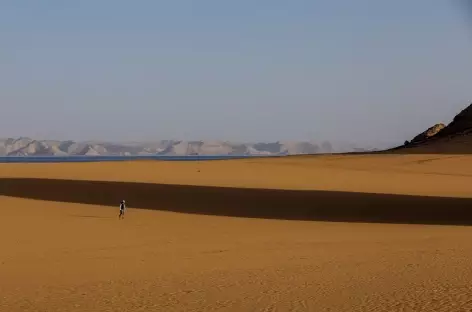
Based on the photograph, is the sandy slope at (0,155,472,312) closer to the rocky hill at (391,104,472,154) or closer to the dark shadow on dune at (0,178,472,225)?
the dark shadow on dune at (0,178,472,225)

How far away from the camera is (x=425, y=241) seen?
16.2 meters

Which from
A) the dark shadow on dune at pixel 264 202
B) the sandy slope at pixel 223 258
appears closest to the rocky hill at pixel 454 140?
the sandy slope at pixel 223 258

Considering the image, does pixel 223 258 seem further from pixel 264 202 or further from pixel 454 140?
pixel 454 140

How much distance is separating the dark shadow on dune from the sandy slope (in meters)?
A: 0.18

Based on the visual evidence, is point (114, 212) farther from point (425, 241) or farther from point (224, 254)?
point (425, 241)

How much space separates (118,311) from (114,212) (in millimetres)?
16459

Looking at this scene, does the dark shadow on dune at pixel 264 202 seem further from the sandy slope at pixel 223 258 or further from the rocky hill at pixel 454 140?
the rocky hill at pixel 454 140

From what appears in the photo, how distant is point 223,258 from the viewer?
1420 cm

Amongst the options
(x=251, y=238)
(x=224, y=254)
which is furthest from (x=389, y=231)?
(x=224, y=254)

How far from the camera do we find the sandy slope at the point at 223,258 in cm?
980

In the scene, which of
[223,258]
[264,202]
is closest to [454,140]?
[264,202]

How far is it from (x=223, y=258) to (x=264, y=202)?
14335mm

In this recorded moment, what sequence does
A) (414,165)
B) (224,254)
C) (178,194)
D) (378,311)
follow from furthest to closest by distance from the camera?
(414,165), (178,194), (224,254), (378,311)

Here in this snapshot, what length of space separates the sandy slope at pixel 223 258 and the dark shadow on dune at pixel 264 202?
18cm
